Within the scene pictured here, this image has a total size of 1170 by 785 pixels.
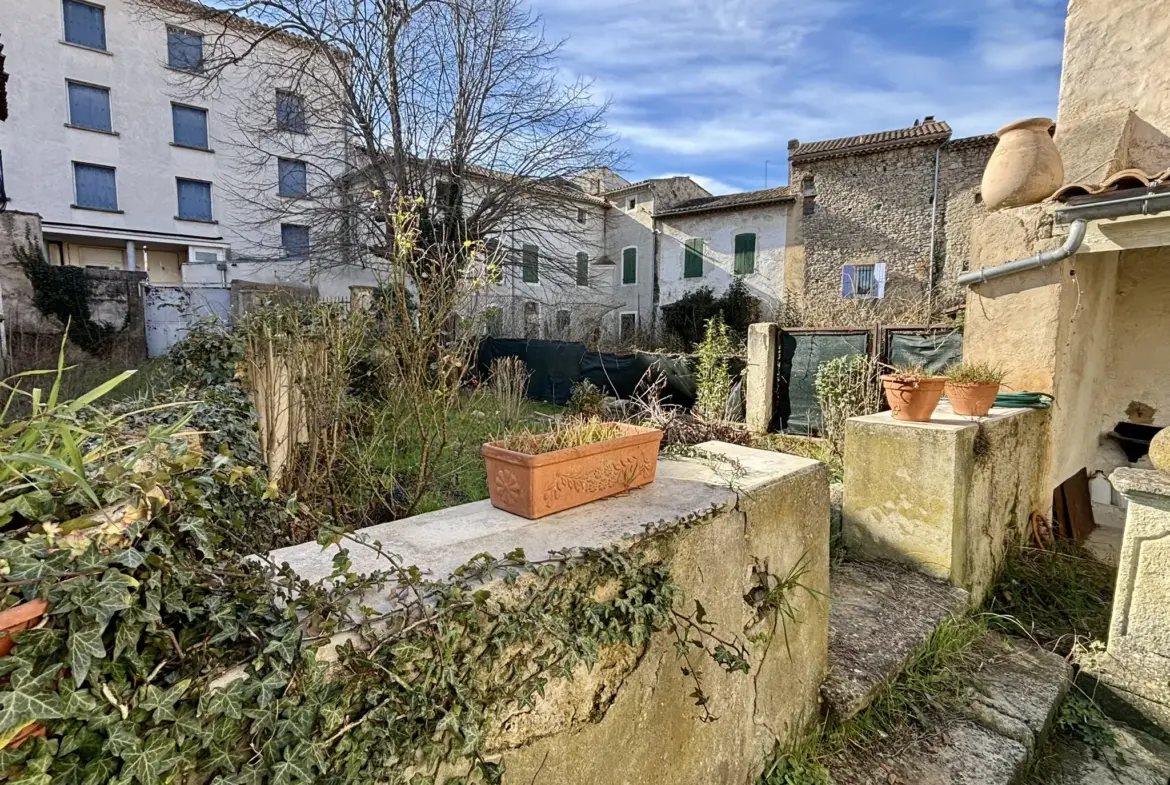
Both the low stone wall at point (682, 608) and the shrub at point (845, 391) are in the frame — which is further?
the shrub at point (845, 391)

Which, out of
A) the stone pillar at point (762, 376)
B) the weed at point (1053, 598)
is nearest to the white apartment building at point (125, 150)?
the stone pillar at point (762, 376)

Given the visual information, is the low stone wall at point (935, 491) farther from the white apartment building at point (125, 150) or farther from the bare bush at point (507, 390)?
the white apartment building at point (125, 150)

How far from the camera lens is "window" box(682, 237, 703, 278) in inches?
771

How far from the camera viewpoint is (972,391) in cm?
325

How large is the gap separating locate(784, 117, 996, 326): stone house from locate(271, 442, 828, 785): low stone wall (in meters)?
14.2

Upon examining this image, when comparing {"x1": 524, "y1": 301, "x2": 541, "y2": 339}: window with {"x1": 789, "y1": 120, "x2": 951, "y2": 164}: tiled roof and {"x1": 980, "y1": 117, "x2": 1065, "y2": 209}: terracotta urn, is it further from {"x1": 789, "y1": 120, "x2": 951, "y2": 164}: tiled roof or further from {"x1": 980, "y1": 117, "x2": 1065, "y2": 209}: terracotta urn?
{"x1": 980, "y1": 117, "x2": 1065, "y2": 209}: terracotta urn

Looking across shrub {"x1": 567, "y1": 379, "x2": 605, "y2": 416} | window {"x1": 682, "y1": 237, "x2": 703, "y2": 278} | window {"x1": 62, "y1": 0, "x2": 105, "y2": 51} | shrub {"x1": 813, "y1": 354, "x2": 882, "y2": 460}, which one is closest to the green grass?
shrub {"x1": 567, "y1": 379, "x2": 605, "y2": 416}

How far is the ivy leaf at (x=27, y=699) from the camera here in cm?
A: 60

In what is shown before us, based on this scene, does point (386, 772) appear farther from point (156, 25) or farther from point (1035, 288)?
point (156, 25)

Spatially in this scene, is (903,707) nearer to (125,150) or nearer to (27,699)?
(27,699)

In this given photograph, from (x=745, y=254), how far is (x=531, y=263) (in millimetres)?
10282

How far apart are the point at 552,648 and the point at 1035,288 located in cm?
422

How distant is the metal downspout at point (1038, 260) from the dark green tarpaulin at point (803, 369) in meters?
3.11

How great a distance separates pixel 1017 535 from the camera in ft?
12.4
